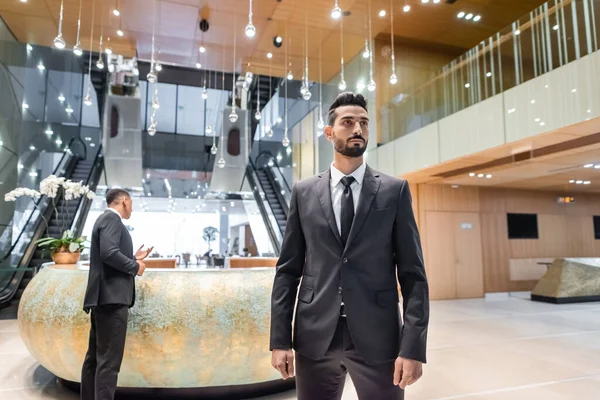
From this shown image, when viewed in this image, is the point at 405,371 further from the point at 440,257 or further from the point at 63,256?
the point at 440,257

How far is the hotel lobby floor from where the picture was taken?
3.44m

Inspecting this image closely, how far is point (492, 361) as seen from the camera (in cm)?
443

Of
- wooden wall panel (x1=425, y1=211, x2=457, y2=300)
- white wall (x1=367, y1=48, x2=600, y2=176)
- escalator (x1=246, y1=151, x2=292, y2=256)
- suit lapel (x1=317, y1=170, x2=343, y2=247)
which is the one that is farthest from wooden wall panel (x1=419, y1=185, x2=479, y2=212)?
suit lapel (x1=317, y1=170, x2=343, y2=247)

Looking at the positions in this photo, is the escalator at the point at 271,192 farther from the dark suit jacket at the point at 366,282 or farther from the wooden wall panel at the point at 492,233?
the dark suit jacket at the point at 366,282

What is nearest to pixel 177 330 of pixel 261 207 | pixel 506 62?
pixel 506 62

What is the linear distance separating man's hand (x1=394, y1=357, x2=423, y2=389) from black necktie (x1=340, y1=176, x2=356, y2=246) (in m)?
0.41

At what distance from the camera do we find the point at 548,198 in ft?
37.8

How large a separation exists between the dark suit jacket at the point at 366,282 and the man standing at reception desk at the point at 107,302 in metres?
1.63

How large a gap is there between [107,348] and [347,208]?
208 centimetres

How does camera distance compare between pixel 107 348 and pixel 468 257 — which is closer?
pixel 107 348

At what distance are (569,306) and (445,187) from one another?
3614 millimetres

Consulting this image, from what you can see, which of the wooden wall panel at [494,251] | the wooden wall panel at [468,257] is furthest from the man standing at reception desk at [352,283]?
the wooden wall panel at [494,251]

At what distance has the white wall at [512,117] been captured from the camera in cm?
514

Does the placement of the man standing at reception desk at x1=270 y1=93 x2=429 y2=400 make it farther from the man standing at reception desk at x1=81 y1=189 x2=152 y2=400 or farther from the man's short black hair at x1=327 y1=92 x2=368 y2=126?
the man standing at reception desk at x1=81 y1=189 x2=152 y2=400
